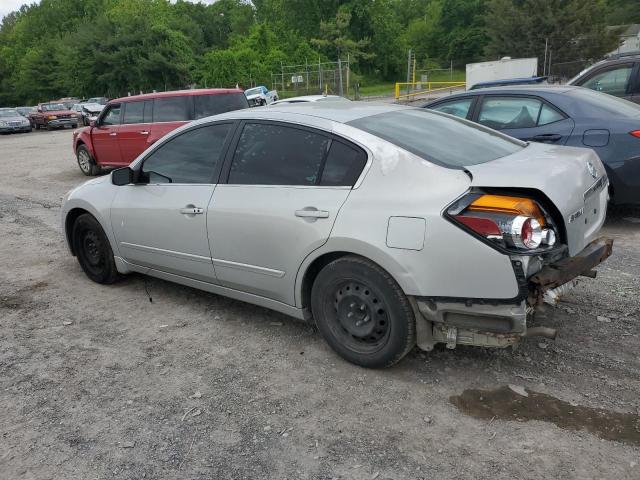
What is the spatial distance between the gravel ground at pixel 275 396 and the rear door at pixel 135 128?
6.52 metres

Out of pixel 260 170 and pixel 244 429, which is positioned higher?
pixel 260 170

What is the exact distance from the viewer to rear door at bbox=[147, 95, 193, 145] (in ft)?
33.8

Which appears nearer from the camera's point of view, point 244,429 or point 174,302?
point 244,429

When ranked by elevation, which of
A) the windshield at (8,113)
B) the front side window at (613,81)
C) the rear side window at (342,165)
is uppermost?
the front side window at (613,81)

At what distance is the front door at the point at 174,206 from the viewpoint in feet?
13.3

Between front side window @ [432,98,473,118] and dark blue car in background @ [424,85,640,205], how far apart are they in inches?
0.6

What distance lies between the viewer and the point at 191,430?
116 inches

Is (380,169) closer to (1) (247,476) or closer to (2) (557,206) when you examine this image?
(2) (557,206)

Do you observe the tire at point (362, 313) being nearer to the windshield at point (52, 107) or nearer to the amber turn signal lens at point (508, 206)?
the amber turn signal lens at point (508, 206)

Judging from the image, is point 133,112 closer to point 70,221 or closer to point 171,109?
point 171,109

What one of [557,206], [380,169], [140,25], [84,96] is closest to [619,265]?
[557,206]

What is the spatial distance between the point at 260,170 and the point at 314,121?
1.68ft

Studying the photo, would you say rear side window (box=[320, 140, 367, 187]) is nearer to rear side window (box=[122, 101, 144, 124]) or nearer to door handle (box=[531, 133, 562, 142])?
door handle (box=[531, 133, 562, 142])

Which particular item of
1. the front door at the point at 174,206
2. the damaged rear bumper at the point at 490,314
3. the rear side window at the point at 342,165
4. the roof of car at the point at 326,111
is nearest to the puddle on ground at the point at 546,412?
the damaged rear bumper at the point at 490,314
